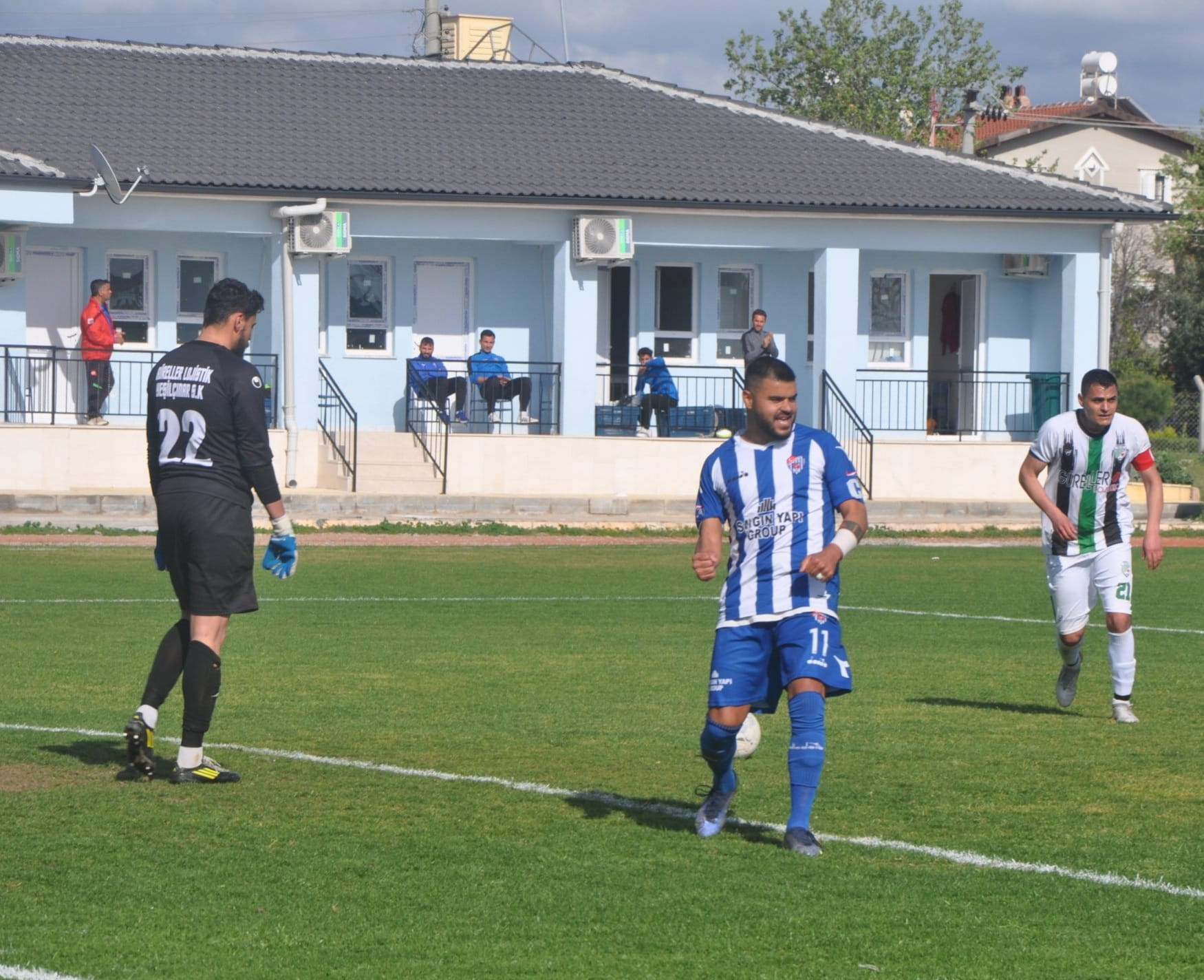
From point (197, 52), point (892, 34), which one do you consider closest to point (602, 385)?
point (197, 52)

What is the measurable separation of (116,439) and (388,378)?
5.16 meters

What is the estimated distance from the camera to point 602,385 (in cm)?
3086

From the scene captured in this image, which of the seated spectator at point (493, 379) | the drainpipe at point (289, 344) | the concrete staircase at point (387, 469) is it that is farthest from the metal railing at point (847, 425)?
the drainpipe at point (289, 344)

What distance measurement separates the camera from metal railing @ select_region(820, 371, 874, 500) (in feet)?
96.3

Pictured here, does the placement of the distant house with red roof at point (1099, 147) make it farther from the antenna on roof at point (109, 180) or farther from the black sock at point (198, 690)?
the black sock at point (198, 690)

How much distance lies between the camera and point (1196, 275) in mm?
60719

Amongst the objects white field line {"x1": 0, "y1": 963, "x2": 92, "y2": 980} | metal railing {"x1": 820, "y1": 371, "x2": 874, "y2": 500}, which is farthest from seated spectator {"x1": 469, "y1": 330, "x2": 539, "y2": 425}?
white field line {"x1": 0, "y1": 963, "x2": 92, "y2": 980}

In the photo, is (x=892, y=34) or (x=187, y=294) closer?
(x=187, y=294)

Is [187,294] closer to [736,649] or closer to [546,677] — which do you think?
[546,677]

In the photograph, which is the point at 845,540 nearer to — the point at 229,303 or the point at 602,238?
the point at 229,303

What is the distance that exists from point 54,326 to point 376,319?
508 cm

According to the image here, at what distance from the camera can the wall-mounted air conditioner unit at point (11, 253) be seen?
26781mm

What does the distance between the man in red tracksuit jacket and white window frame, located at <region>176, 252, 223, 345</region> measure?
7.39 feet

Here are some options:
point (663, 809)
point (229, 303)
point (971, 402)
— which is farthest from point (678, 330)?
point (663, 809)
